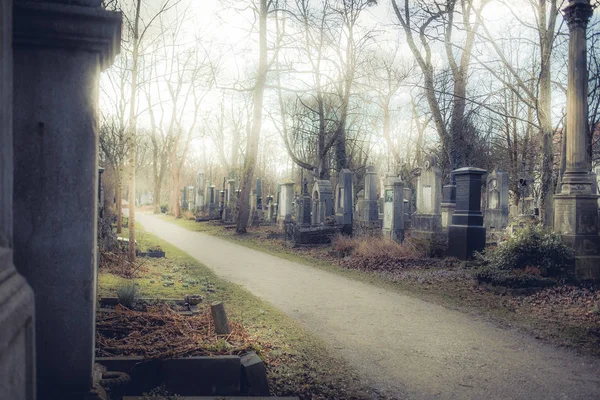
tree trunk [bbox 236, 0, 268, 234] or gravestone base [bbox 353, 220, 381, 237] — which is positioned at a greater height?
tree trunk [bbox 236, 0, 268, 234]

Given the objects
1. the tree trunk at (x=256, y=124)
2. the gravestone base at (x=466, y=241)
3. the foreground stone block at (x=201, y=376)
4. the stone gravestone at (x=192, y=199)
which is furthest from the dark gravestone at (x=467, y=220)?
the stone gravestone at (x=192, y=199)

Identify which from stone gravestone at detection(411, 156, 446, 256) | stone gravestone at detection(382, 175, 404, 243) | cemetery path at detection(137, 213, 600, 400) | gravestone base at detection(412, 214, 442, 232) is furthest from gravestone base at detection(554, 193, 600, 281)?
gravestone base at detection(412, 214, 442, 232)

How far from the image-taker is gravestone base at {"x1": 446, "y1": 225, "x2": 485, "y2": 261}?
469 inches

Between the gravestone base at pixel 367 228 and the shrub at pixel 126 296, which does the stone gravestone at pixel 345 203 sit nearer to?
the gravestone base at pixel 367 228

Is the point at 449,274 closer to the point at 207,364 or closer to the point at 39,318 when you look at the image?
the point at 207,364

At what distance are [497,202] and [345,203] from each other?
27.2 ft

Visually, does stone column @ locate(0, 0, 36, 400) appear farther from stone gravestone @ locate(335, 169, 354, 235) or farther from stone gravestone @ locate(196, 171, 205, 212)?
stone gravestone @ locate(196, 171, 205, 212)

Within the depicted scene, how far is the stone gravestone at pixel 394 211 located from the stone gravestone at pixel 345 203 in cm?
215

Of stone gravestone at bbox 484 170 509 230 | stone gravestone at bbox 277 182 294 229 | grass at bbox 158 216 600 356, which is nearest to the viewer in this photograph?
grass at bbox 158 216 600 356

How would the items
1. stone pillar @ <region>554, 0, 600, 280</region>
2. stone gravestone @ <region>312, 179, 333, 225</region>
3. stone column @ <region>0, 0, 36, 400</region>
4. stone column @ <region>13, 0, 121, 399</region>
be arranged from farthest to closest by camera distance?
1. stone gravestone @ <region>312, 179, 333, 225</region>
2. stone pillar @ <region>554, 0, 600, 280</region>
3. stone column @ <region>13, 0, 121, 399</region>
4. stone column @ <region>0, 0, 36, 400</region>

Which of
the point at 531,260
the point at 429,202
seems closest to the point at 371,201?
the point at 429,202

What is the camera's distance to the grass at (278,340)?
3932 millimetres

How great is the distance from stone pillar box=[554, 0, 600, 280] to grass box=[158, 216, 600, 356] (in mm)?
2198

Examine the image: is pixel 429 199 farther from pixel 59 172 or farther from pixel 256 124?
pixel 59 172
